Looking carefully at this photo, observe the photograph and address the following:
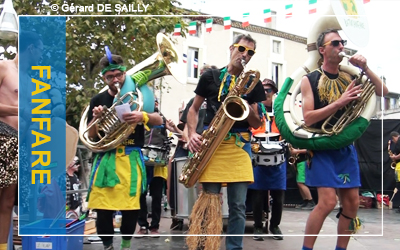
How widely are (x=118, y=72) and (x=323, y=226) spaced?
79.2 inches

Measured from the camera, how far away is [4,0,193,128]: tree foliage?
394 centimetres

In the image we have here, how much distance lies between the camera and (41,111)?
3869mm

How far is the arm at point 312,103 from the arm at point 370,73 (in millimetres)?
112

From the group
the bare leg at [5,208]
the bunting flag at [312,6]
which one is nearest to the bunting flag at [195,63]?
the bunting flag at [312,6]

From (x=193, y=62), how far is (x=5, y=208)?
1.83 m

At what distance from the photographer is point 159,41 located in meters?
4.07

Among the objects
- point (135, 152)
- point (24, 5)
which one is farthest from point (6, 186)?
point (24, 5)

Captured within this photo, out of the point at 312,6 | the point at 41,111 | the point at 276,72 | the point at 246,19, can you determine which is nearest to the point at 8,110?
the point at 41,111

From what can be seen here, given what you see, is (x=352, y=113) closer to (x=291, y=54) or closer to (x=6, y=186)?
(x=291, y=54)

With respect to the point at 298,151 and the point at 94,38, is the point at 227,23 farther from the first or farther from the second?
the point at 298,151

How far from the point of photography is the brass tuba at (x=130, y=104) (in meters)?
4.10

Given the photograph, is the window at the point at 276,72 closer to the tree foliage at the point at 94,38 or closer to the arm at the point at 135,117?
the tree foliage at the point at 94,38

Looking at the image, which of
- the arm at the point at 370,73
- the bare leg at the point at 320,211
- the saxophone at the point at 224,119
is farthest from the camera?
the saxophone at the point at 224,119

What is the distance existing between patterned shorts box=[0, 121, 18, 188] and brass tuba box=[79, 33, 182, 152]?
50 centimetres
